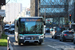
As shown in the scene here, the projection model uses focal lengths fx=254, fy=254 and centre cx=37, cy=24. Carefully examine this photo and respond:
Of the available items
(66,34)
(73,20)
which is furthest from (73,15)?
(66,34)

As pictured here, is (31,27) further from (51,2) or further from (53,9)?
(53,9)

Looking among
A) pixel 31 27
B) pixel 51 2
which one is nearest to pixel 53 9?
pixel 51 2

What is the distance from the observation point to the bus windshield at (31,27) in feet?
73.5

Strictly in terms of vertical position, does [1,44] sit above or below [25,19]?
below

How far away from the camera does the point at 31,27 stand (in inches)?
883

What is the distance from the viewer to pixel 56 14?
112375mm

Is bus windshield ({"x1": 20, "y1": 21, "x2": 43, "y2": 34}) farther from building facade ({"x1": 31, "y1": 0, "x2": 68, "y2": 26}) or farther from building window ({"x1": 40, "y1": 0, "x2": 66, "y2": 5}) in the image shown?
building window ({"x1": 40, "y1": 0, "x2": 66, "y2": 5})

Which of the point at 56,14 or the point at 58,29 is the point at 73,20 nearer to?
the point at 56,14

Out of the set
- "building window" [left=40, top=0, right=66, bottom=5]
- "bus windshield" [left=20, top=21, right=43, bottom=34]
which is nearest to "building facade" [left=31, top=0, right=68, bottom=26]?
"building window" [left=40, top=0, right=66, bottom=5]

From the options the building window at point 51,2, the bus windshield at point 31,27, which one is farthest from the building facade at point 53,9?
the bus windshield at point 31,27

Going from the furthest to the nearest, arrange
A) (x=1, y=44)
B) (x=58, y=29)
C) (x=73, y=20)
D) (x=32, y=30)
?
(x=73, y=20), (x=58, y=29), (x=32, y=30), (x=1, y=44)

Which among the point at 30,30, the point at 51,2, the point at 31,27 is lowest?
the point at 30,30

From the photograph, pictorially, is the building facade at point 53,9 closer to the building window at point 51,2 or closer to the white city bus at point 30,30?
the building window at point 51,2

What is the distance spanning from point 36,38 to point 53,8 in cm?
8996
